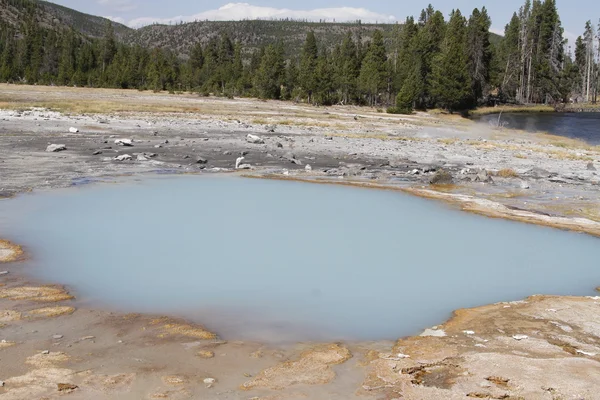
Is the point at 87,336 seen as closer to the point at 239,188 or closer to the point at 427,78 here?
the point at 239,188

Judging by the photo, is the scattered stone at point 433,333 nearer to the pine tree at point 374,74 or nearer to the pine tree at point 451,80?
the pine tree at point 451,80

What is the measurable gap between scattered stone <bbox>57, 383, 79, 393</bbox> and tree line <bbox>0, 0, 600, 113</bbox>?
195 feet

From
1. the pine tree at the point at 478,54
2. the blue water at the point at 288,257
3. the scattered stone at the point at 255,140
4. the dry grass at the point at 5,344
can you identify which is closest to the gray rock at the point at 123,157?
the blue water at the point at 288,257

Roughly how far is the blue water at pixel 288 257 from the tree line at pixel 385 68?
5045cm

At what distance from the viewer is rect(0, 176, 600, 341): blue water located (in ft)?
26.2

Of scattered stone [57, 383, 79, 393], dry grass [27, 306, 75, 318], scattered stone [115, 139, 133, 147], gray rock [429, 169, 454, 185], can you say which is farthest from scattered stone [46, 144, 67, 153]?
scattered stone [57, 383, 79, 393]

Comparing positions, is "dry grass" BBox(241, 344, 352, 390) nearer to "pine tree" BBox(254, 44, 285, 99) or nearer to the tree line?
the tree line

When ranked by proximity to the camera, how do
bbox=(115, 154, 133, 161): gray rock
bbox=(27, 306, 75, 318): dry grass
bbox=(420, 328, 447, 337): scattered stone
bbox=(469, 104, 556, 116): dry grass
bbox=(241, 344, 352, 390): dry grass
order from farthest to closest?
bbox=(469, 104, 556, 116): dry grass
bbox=(115, 154, 133, 161): gray rock
bbox=(27, 306, 75, 318): dry grass
bbox=(420, 328, 447, 337): scattered stone
bbox=(241, 344, 352, 390): dry grass

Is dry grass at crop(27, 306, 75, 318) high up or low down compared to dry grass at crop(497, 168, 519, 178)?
down

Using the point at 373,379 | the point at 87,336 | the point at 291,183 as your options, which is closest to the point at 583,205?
the point at 291,183

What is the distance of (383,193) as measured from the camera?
17.3 metres

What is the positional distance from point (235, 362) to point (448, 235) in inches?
305

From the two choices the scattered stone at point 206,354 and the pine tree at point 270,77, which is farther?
the pine tree at point 270,77

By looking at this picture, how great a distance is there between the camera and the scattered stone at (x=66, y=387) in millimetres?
5309
